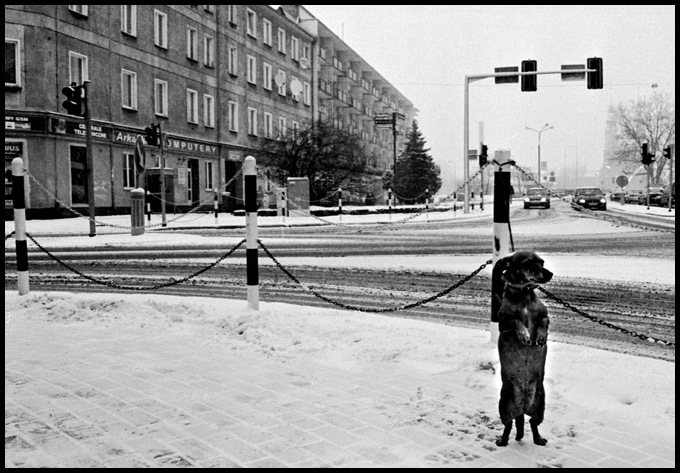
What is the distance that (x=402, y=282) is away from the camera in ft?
31.5

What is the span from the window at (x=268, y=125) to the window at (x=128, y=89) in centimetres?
1502

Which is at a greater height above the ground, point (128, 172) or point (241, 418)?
point (128, 172)

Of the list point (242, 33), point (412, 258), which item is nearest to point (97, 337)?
point (412, 258)

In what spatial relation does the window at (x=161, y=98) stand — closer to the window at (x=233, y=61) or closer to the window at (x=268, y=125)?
the window at (x=233, y=61)

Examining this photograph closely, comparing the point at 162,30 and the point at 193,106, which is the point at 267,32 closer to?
the point at 193,106

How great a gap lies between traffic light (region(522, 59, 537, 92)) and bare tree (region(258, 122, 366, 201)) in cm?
1203

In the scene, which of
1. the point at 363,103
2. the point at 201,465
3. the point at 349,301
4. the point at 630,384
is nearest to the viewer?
the point at 201,465

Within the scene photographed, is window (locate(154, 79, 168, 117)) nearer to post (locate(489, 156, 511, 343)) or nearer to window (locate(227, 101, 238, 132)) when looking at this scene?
window (locate(227, 101, 238, 132))

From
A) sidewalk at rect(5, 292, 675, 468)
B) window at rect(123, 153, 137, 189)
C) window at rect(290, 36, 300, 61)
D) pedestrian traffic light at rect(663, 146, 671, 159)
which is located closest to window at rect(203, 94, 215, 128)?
window at rect(123, 153, 137, 189)

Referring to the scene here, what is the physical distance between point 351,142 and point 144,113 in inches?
431

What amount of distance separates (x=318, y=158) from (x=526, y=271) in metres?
32.6

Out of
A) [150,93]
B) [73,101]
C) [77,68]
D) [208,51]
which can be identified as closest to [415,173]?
[208,51]

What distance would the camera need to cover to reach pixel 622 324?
21.6 feet

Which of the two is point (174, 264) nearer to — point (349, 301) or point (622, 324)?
point (349, 301)
